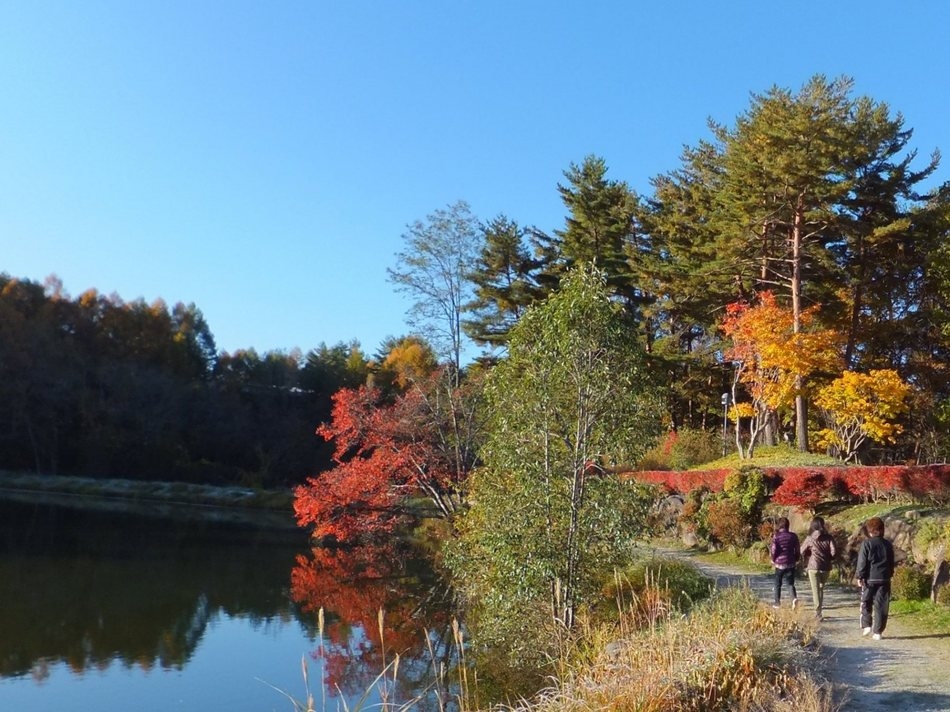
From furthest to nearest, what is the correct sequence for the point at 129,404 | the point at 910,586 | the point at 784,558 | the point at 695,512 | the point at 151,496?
the point at 129,404 < the point at 151,496 < the point at 695,512 < the point at 910,586 < the point at 784,558

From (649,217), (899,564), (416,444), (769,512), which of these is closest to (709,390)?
(649,217)

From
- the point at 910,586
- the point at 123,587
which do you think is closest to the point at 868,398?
the point at 910,586

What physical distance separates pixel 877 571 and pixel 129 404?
152 ft

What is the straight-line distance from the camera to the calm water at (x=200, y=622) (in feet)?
36.1

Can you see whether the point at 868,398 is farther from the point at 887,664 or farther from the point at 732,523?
the point at 887,664

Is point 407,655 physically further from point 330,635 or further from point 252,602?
point 252,602

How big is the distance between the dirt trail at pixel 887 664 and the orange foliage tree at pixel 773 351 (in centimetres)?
1074

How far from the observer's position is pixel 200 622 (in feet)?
50.3

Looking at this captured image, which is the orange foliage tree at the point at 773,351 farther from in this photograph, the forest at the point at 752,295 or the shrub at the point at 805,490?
the shrub at the point at 805,490

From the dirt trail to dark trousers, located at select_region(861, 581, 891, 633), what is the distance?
0.57ft

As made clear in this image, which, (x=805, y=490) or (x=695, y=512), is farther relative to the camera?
(x=695, y=512)

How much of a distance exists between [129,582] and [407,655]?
9.25m

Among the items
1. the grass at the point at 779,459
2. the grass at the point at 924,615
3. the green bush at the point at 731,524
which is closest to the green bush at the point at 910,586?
the grass at the point at 924,615

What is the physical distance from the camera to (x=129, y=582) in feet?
62.4
